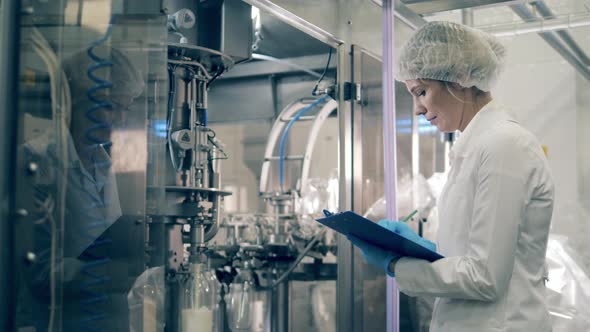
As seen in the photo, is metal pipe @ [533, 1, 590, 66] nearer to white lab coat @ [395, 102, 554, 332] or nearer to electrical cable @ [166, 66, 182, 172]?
white lab coat @ [395, 102, 554, 332]

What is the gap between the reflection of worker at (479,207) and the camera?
117 centimetres

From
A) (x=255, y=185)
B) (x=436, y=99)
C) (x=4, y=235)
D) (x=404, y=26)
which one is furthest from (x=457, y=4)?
(x=255, y=185)

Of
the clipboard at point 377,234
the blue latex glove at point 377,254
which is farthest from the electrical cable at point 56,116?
the blue latex glove at point 377,254

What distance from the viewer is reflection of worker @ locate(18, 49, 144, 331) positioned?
1.01 metres

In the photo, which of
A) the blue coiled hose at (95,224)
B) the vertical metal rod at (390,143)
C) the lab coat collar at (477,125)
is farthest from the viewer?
the vertical metal rod at (390,143)

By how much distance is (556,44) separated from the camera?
102 inches

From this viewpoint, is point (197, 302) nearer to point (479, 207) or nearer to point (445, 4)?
point (479, 207)

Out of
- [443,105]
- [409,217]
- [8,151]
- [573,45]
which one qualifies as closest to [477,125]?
[443,105]

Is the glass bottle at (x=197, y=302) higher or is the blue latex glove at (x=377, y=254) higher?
the blue latex glove at (x=377, y=254)

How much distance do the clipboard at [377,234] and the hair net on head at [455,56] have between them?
0.37 m

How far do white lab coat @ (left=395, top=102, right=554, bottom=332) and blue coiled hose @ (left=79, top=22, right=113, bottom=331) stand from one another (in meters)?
0.56

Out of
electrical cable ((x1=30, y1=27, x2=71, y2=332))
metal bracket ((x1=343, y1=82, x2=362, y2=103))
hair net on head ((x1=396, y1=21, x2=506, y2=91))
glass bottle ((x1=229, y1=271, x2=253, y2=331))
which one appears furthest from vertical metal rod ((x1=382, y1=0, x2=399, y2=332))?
electrical cable ((x1=30, y1=27, x2=71, y2=332))

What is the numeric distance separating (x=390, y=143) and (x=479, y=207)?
0.78 meters

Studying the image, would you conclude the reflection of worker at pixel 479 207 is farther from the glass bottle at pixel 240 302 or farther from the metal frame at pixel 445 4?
the glass bottle at pixel 240 302
